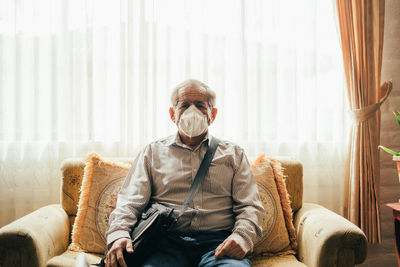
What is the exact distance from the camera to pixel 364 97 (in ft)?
6.56

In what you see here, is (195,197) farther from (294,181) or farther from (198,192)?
(294,181)

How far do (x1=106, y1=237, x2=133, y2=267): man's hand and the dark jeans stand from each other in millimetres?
95

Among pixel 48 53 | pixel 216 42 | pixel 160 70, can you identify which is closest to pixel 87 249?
pixel 160 70

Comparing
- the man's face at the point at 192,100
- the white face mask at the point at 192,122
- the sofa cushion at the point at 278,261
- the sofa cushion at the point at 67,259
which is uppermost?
the man's face at the point at 192,100

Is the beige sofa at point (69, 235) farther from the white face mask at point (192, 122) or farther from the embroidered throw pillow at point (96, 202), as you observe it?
the white face mask at point (192, 122)

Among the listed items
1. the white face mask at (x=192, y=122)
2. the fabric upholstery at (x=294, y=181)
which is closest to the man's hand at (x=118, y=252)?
the white face mask at (x=192, y=122)

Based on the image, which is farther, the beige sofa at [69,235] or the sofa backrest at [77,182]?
the sofa backrest at [77,182]

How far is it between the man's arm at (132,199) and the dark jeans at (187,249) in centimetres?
15

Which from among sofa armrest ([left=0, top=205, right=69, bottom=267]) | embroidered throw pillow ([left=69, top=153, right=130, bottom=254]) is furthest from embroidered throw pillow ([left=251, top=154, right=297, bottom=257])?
sofa armrest ([left=0, top=205, right=69, bottom=267])

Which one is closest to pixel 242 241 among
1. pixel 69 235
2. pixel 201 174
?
pixel 201 174

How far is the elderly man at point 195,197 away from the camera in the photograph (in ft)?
4.06

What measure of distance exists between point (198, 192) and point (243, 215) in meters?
0.23

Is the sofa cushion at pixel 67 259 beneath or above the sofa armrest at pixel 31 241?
beneath

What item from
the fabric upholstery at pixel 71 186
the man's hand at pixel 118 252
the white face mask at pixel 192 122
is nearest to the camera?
the man's hand at pixel 118 252
